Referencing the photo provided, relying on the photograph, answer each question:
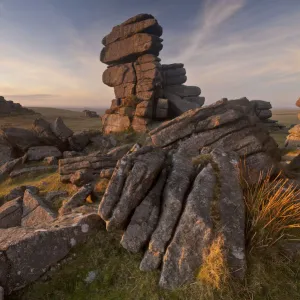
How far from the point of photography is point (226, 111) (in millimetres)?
17516

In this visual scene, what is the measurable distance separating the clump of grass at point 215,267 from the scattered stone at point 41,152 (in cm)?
3028

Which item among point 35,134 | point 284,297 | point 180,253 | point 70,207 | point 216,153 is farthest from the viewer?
point 35,134

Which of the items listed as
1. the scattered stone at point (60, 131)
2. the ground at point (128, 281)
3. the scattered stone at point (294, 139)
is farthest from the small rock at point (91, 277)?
the scattered stone at point (294, 139)

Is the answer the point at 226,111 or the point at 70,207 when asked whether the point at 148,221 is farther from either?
the point at 226,111

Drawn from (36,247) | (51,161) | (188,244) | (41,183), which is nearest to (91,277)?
(36,247)

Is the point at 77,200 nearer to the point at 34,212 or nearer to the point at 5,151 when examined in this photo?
the point at 34,212

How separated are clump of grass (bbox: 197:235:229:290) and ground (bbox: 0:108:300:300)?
0.60 ft

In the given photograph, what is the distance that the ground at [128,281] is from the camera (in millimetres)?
6527

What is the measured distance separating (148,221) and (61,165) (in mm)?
16987

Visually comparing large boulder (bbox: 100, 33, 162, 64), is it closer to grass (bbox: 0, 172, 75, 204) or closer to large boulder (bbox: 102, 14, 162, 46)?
large boulder (bbox: 102, 14, 162, 46)

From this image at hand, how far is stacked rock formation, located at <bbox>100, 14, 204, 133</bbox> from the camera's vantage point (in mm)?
47875

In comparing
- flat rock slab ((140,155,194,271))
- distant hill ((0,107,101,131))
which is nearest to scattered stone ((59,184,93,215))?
flat rock slab ((140,155,194,271))

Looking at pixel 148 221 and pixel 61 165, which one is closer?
pixel 148 221

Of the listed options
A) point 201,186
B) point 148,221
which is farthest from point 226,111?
point 148,221
